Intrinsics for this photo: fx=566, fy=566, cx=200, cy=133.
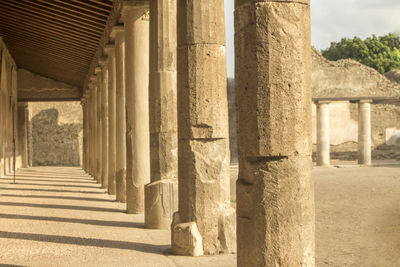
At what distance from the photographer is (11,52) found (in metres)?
19.3

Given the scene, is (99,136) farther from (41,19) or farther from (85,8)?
(85,8)

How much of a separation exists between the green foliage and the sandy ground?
33.8 m

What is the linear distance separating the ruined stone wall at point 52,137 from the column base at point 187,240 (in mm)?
→ 26040

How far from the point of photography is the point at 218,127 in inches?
220

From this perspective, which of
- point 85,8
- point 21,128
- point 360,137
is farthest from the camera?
point 21,128

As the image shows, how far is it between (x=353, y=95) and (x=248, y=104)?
21.5m

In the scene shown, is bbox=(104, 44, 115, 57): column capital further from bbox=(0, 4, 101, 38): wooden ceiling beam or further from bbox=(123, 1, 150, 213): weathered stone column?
bbox=(123, 1, 150, 213): weathered stone column

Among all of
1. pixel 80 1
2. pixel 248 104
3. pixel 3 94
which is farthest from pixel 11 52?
pixel 248 104

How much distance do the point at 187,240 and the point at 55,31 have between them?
9.76 m

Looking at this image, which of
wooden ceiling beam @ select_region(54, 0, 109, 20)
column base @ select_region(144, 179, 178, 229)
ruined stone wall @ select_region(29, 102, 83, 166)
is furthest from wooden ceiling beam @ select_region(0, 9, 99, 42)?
ruined stone wall @ select_region(29, 102, 83, 166)

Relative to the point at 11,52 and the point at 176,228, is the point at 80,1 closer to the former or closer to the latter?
the point at 176,228

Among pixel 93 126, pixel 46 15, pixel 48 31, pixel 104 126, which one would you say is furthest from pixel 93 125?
pixel 46 15

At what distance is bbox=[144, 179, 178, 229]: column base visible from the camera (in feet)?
22.6

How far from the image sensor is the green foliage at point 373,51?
144 feet
